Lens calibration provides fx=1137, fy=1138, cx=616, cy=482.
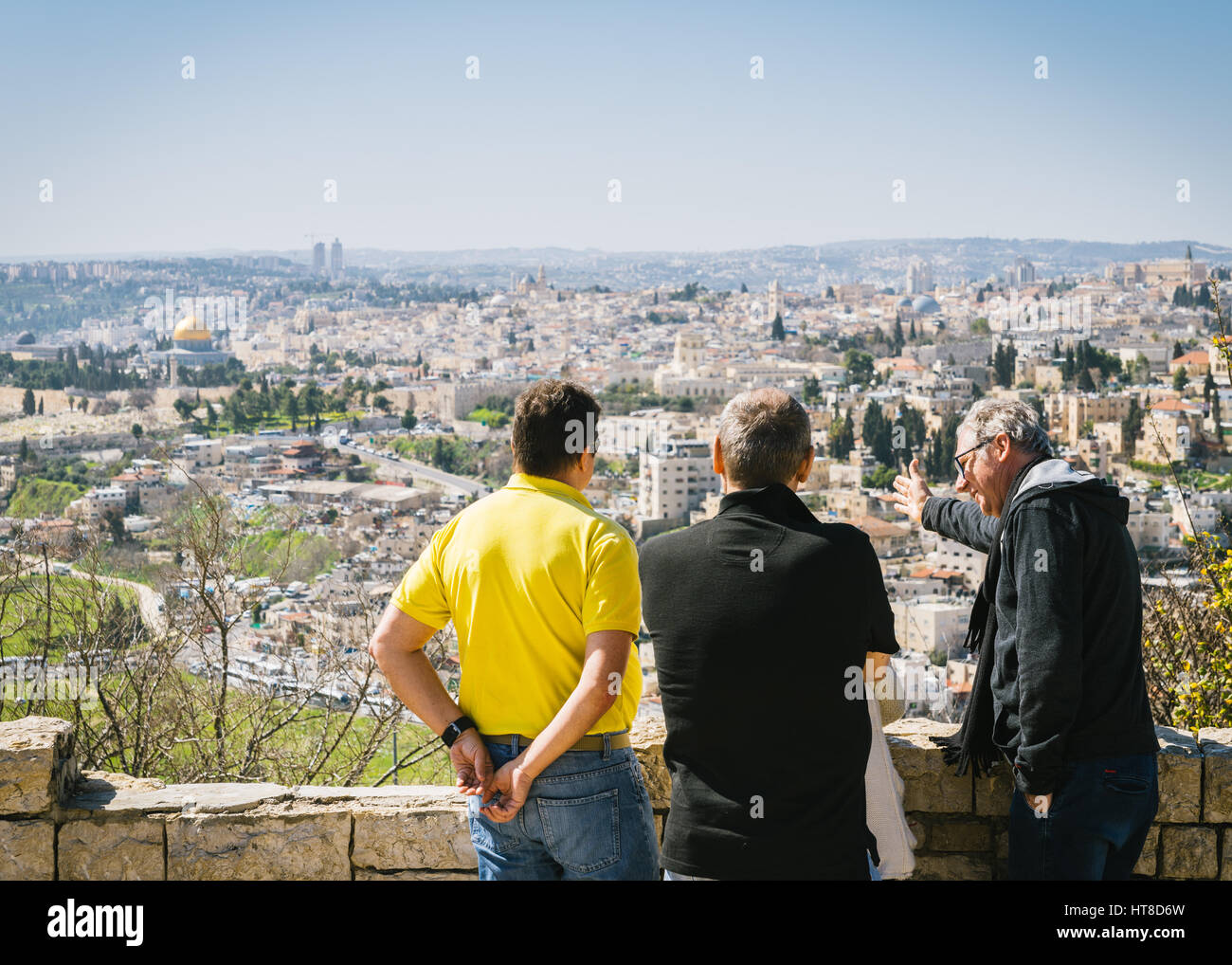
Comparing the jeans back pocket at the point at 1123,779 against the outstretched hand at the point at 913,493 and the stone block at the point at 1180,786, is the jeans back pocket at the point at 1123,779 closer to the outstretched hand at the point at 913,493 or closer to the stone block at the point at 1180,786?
the stone block at the point at 1180,786

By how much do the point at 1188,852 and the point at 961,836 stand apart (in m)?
0.37

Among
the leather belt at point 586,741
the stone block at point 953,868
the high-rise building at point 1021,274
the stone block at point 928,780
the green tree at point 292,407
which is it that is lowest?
the green tree at point 292,407

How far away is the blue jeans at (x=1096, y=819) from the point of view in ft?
5.15

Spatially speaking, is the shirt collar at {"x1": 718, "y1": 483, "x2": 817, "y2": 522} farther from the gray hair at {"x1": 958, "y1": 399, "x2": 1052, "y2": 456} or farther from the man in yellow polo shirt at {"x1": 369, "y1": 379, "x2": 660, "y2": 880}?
the gray hair at {"x1": 958, "y1": 399, "x2": 1052, "y2": 456}

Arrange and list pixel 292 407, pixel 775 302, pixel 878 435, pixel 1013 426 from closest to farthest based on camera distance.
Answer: pixel 1013 426
pixel 878 435
pixel 292 407
pixel 775 302

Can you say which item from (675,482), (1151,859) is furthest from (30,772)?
(675,482)

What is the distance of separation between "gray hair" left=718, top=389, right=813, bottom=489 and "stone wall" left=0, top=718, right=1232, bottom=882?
0.61m

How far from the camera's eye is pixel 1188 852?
190 cm

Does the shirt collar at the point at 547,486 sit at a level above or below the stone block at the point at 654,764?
above

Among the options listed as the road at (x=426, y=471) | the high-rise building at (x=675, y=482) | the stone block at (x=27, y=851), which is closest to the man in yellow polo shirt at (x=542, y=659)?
the stone block at (x=27, y=851)

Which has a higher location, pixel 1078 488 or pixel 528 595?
pixel 1078 488

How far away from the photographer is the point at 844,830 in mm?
1421

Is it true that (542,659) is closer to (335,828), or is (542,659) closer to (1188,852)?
(335,828)

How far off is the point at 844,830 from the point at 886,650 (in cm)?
23
